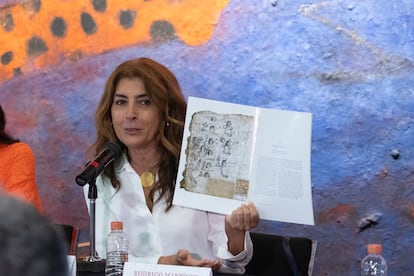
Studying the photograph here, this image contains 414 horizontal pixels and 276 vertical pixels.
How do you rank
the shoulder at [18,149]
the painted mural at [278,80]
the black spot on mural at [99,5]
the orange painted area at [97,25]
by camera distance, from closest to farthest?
the shoulder at [18,149]
the painted mural at [278,80]
the orange painted area at [97,25]
the black spot on mural at [99,5]

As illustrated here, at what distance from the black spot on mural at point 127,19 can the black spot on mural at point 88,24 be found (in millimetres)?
134

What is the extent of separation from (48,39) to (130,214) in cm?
136

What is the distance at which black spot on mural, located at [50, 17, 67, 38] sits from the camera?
132 inches

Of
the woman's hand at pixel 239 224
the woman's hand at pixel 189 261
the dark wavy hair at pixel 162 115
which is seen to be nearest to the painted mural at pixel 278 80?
the dark wavy hair at pixel 162 115

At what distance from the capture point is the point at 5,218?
51 cm

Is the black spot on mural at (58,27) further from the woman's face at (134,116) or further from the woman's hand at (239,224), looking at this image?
the woman's hand at (239,224)

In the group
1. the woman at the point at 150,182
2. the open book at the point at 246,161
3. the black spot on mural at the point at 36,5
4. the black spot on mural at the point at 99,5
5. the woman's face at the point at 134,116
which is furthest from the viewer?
the black spot on mural at the point at 36,5

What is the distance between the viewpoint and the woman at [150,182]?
7.33 feet

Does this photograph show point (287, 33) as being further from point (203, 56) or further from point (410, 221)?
point (410, 221)

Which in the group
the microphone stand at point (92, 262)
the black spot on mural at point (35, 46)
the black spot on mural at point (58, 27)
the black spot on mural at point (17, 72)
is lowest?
the microphone stand at point (92, 262)

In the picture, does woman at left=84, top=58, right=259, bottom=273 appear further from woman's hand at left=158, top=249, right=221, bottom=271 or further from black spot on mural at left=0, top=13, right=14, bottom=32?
black spot on mural at left=0, top=13, right=14, bottom=32

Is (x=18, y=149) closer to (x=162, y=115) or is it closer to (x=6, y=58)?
(x=162, y=115)

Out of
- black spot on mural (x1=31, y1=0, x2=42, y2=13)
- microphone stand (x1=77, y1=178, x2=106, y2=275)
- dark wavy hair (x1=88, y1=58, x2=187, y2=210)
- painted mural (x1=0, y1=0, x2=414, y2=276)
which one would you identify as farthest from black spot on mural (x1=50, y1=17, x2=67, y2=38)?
microphone stand (x1=77, y1=178, x2=106, y2=275)

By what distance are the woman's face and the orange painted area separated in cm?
80
